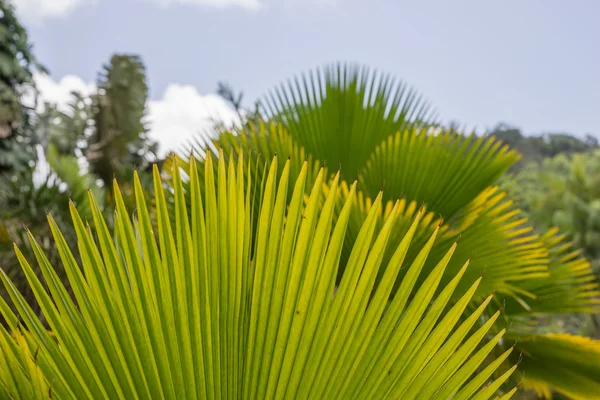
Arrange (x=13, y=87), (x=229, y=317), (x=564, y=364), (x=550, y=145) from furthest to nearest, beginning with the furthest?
(x=550, y=145), (x=13, y=87), (x=564, y=364), (x=229, y=317)

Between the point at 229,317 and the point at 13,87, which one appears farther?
the point at 13,87

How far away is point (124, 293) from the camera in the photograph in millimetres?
771

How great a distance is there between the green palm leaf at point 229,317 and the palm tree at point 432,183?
99cm

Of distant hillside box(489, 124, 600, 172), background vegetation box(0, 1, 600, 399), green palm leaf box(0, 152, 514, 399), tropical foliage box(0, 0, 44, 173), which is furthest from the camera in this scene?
distant hillside box(489, 124, 600, 172)

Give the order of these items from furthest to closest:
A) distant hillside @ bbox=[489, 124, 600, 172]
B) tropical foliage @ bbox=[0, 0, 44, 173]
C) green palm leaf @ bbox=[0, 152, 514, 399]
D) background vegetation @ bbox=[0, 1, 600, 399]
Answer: distant hillside @ bbox=[489, 124, 600, 172] < tropical foliage @ bbox=[0, 0, 44, 173] < background vegetation @ bbox=[0, 1, 600, 399] < green palm leaf @ bbox=[0, 152, 514, 399]

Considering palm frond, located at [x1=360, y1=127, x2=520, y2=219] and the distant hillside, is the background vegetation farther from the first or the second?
the distant hillside

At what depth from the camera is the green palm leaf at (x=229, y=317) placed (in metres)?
0.76

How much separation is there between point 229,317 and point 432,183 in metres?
1.59

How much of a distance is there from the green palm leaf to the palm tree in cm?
99

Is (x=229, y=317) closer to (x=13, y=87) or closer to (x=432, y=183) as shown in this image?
(x=432, y=183)

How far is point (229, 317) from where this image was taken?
0.79m

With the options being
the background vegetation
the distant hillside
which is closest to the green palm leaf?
Result: the background vegetation

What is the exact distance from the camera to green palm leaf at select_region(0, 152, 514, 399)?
2.49ft

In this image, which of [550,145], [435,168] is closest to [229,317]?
[435,168]
